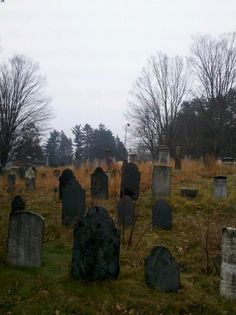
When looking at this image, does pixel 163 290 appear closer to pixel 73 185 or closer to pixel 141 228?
pixel 141 228

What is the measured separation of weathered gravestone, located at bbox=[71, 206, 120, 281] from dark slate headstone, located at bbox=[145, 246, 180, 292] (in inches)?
19.6

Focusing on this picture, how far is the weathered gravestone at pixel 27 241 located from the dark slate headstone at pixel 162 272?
171 cm

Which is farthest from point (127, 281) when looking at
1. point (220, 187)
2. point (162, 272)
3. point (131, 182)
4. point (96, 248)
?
point (220, 187)

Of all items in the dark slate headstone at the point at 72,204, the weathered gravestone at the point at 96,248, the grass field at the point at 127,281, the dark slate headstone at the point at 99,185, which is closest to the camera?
the grass field at the point at 127,281

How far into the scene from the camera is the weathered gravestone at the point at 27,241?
259 inches

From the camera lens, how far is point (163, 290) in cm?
606

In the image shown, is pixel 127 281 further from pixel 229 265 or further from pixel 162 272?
pixel 229 265

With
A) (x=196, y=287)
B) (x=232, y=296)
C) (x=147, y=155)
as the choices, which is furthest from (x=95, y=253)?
(x=147, y=155)

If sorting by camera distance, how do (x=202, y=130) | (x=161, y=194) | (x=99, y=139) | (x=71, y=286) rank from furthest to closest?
(x=99, y=139) < (x=202, y=130) < (x=161, y=194) < (x=71, y=286)

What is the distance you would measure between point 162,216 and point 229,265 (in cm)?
345

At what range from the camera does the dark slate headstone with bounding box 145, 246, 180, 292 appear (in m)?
6.09

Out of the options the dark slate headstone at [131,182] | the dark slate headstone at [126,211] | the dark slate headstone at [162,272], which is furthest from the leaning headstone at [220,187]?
the dark slate headstone at [162,272]

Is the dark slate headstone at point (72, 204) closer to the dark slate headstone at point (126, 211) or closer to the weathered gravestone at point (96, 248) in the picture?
the dark slate headstone at point (126, 211)

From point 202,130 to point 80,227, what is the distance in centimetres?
3000
